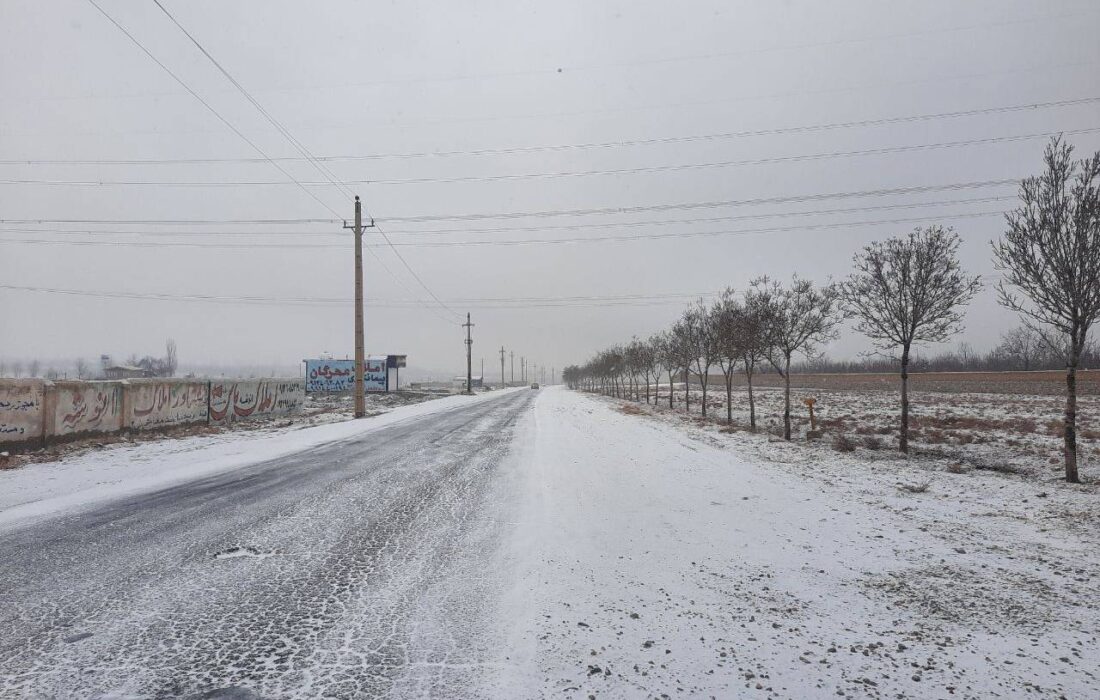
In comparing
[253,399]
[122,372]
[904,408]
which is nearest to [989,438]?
[904,408]

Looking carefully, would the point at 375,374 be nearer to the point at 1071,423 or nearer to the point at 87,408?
the point at 87,408

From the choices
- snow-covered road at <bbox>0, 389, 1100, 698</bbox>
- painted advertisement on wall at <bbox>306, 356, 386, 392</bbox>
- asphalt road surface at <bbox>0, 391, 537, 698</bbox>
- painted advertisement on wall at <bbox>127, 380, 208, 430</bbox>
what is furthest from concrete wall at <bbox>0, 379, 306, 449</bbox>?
painted advertisement on wall at <bbox>306, 356, 386, 392</bbox>

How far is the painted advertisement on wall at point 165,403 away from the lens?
14586 millimetres

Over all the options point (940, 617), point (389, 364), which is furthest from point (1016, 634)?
point (389, 364)

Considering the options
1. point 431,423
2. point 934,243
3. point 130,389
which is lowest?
point 431,423

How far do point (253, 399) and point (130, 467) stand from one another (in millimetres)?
11937

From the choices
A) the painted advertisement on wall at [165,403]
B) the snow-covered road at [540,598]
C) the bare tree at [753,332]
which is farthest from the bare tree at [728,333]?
the painted advertisement on wall at [165,403]

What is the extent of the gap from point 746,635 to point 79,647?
424cm

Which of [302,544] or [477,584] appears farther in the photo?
[302,544]

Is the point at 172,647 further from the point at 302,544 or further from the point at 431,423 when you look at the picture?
the point at 431,423

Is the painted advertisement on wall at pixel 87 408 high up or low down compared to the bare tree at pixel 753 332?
down

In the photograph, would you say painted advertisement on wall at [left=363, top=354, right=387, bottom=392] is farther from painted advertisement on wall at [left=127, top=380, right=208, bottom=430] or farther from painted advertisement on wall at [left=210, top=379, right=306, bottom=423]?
painted advertisement on wall at [left=127, top=380, right=208, bottom=430]

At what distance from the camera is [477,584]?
4.04 metres

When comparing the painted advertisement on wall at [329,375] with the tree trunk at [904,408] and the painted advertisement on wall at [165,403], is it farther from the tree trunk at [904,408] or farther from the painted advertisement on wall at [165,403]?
the tree trunk at [904,408]
